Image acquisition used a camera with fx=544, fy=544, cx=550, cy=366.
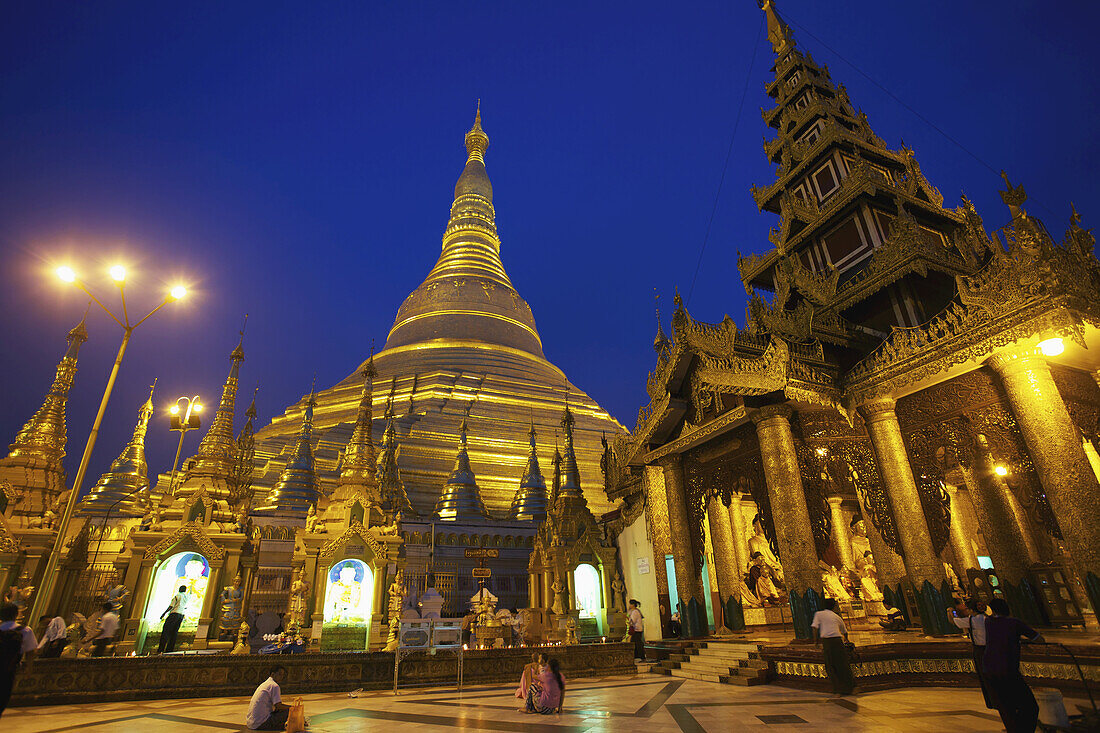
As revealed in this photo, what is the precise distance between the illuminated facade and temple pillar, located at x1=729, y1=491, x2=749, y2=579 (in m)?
0.06

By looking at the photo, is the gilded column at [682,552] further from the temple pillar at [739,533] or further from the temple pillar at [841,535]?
the temple pillar at [841,535]

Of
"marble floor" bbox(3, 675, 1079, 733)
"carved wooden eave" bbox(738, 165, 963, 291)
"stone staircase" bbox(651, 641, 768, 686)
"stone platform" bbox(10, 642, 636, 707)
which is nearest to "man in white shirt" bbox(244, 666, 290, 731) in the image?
"marble floor" bbox(3, 675, 1079, 733)

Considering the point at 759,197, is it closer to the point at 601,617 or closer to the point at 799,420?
the point at 799,420

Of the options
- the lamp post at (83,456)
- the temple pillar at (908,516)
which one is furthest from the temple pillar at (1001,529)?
the lamp post at (83,456)

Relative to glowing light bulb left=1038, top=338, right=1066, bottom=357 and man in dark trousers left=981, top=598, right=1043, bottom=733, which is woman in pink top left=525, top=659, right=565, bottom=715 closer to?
man in dark trousers left=981, top=598, right=1043, bottom=733

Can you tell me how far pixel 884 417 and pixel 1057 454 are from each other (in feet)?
8.29

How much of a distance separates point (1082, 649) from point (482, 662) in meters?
8.92

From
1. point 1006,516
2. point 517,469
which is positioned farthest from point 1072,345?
point 517,469

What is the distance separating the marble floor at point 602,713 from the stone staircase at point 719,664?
356 mm

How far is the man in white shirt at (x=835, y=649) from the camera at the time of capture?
694 cm

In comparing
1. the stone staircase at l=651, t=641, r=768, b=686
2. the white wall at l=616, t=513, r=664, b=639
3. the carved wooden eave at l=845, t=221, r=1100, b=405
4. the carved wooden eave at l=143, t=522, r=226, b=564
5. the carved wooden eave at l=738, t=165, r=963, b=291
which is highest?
the carved wooden eave at l=738, t=165, r=963, b=291

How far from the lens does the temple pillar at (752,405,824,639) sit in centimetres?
887

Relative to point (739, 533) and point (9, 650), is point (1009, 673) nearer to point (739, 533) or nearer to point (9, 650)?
point (9, 650)

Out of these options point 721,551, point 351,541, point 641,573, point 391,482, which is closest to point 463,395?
point 391,482
